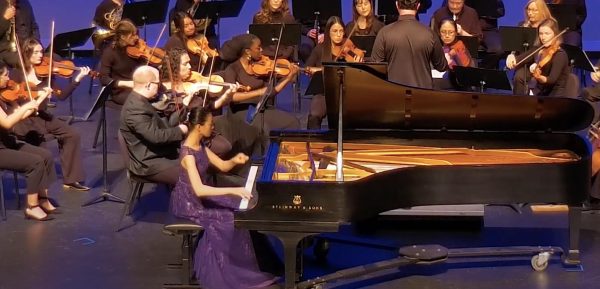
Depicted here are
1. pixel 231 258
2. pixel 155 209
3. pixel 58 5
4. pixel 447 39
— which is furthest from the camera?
pixel 58 5

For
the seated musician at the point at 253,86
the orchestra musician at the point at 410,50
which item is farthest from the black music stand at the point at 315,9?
the orchestra musician at the point at 410,50

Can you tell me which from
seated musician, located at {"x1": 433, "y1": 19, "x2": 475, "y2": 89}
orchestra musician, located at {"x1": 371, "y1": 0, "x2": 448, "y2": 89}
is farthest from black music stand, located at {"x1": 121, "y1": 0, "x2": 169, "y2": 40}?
orchestra musician, located at {"x1": 371, "y1": 0, "x2": 448, "y2": 89}

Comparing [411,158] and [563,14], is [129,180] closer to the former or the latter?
[411,158]

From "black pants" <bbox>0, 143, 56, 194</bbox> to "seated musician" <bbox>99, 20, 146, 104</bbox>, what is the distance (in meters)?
1.43

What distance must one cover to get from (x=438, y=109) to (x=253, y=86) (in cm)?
254

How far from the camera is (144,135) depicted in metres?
6.18

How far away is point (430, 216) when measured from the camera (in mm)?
6359

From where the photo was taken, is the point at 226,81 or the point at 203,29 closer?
the point at 226,81

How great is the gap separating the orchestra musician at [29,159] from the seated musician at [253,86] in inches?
62.7

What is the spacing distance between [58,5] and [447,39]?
645 centimetres

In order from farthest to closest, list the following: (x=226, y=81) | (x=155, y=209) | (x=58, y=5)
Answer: (x=58, y=5)
(x=226, y=81)
(x=155, y=209)

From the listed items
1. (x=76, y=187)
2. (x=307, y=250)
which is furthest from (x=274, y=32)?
(x=307, y=250)

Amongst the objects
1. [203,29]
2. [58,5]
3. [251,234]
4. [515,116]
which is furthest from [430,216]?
[58,5]

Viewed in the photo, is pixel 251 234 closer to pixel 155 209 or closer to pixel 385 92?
pixel 385 92
